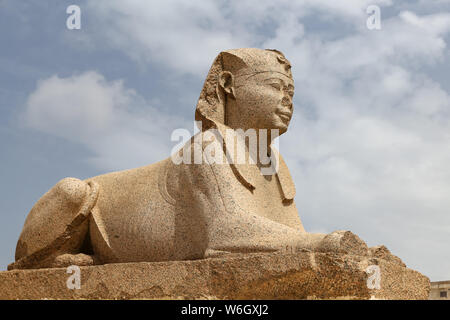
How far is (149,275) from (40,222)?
1.52m

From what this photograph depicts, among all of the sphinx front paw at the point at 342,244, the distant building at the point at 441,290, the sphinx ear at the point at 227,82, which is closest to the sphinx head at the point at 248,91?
the sphinx ear at the point at 227,82

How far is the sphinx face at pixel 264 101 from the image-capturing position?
18.6 ft

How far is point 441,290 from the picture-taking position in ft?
45.7

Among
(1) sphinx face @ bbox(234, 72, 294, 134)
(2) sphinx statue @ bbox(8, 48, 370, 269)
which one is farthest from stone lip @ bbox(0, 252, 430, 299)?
(1) sphinx face @ bbox(234, 72, 294, 134)

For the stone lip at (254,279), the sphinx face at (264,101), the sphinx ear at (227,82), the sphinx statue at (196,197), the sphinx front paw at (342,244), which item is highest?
the sphinx ear at (227,82)

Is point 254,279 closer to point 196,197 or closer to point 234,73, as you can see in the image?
point 196,197

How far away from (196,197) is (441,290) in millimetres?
10327

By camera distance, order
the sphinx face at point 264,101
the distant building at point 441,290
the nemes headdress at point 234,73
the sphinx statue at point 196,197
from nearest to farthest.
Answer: the sphinx statue at point 196,197, the sphinx face at point 264,101, the nemes headdress at point 234,73, the distant building at point 441,290

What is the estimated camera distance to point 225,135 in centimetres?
555

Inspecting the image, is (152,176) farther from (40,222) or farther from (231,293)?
(231,293)

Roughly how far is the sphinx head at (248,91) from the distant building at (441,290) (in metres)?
9.40

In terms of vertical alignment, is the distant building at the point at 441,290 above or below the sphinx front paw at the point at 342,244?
above

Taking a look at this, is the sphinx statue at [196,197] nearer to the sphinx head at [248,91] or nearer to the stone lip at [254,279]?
the sphinx head at [248,91]
